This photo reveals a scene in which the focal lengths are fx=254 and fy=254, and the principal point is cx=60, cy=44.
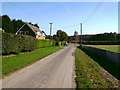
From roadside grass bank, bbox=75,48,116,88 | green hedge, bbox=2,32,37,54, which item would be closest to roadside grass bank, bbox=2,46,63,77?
green hedge, bbox=2,32,37,54

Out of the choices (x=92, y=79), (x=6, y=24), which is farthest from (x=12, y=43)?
(x=6, y=24)

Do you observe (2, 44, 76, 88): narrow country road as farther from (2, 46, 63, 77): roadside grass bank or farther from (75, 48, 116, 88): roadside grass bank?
(2, 46, 63, 77): roadside grass bank

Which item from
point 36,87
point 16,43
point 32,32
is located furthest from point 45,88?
point 32,32

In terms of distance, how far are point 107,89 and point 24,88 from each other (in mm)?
3312

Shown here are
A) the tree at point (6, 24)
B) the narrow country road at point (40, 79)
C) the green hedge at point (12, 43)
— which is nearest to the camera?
the narrow country road at point (40, 79)

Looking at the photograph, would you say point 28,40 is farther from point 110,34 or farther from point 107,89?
point 110,34

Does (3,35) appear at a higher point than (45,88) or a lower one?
higher

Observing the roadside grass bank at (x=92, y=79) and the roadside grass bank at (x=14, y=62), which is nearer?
the roadside grass bank at (x=92, y=79)

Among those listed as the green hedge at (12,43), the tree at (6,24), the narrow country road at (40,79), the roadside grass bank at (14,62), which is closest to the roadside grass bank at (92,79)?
the narrow country road at (40,79)

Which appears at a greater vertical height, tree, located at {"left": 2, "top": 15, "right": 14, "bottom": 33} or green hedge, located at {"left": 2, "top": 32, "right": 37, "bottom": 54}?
tree, located at {"left": 2, "top": 15, "right": 14, "bottom": 33}

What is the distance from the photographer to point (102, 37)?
15625 centimetres

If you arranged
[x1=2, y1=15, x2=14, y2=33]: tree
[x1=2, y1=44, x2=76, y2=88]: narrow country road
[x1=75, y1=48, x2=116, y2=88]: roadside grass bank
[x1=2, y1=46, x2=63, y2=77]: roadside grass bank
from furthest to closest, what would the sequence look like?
[x1=2, y1=15, x2=14, y2=33]: tree, [x1=2, y1=46, x2=63, y2=77]: roadside grass bank, [x1=75, y1=48, x2=116, y2=88]: roadside grass bank, [x1=2, y1=44, x2=76, y2=88]: narrow country road

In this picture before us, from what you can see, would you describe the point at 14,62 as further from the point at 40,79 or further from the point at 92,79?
the point at 92,79

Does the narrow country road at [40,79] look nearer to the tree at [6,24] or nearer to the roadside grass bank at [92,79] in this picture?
the roadside grass bank at [92,79]
